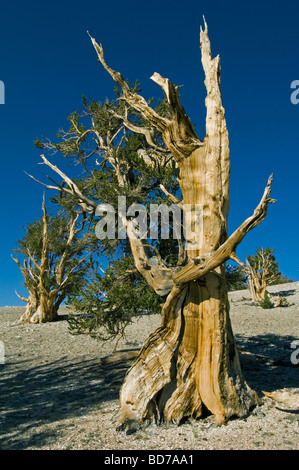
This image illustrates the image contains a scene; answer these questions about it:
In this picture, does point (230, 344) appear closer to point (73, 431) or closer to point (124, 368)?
point (73, 431)

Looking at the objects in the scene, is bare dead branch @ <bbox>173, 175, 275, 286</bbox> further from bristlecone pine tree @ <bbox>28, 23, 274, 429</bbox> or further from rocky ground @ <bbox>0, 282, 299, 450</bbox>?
rocky ground @ <bbox>0, 282, 299, 450</bbox>

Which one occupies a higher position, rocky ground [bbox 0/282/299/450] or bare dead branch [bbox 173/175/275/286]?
bare dead branch [bbox 173/175/275/286]

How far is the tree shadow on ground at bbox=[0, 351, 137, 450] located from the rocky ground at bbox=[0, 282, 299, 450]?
1 cm

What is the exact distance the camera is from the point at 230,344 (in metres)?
6.23

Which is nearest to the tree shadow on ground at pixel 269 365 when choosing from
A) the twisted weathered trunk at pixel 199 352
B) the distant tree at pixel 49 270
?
the twisted weathered trunk at pixel 199 352

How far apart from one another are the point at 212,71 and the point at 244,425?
5.71m

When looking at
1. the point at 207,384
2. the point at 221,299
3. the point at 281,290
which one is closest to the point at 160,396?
the point at 207,384

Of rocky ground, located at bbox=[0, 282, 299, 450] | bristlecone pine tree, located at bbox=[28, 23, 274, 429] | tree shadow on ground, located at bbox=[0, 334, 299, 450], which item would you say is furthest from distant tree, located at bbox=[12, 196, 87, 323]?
bristlecone pine tree, located at bbox=[28, 23, 274, 429]

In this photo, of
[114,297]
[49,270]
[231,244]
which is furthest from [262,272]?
[231,244]

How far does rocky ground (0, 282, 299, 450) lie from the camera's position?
5211 mm

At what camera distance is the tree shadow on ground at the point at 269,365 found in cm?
782

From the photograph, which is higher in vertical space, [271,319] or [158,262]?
[158,262]

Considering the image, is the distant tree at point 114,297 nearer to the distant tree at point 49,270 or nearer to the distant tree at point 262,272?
the distant tree at point 49,270

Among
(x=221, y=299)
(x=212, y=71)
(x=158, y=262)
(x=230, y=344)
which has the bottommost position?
(x=230, y=344)
